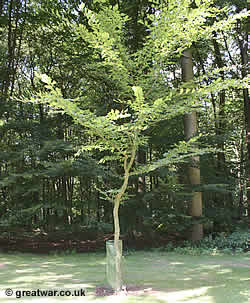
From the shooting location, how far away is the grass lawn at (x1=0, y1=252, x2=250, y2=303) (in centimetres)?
429

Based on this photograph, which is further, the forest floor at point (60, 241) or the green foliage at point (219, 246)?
the forest floor at point (60, 241)

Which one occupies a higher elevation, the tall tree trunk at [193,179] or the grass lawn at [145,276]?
the tall tree trunk at [193,179]

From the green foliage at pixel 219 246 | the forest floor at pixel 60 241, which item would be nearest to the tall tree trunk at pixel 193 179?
the green foliage at pixel 219 246

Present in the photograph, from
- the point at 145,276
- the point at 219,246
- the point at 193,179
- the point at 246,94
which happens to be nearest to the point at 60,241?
the point at 193,179

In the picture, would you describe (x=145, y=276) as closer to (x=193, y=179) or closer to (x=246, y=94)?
(x=193, y=179)

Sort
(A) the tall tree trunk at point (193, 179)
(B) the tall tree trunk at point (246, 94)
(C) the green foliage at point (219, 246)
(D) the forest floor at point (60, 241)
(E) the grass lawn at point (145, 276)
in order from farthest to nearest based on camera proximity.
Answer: (B) the tall tree trunk at point (246, 94)
(A) the tall tree trunk at point (193, 179)
(D) the forest floor at point (60, 241)
(C) the green foliage at point (219, 246)
(E) the grass lawn at point (145, 276)

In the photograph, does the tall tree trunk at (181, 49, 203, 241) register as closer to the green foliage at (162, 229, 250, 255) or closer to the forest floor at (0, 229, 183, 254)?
the green foliage at (162, 229, 250, 255)

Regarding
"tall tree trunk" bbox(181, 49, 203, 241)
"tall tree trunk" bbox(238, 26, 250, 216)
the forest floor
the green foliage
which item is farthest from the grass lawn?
"tall tree trunk" bbox(238, 26, 250, 216)

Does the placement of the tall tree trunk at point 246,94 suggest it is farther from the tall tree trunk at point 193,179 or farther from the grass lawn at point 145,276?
the grass lawn at point 145,276

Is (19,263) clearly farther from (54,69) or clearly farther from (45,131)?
(54,69)

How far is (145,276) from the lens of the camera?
582cm

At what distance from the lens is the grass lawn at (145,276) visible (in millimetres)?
4285

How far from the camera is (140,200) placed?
9.28 metres

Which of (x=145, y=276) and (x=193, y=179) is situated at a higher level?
(x=193, y=179)
